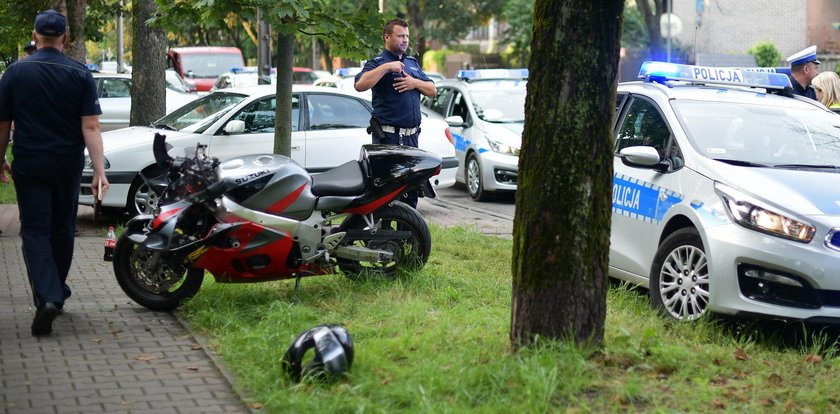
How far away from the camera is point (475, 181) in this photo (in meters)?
14.8

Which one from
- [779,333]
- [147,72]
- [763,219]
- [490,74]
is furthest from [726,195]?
[490,74]

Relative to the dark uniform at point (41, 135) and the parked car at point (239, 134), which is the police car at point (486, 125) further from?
the dark uniform at point (41, 135)

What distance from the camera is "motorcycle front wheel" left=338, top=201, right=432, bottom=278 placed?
755 centimetres

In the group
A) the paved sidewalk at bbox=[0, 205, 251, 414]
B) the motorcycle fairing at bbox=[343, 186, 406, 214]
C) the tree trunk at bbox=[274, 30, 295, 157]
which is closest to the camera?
the paved sidewalk at bbox=[0, 205, 251, 414]

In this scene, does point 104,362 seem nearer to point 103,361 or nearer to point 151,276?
point 103,361

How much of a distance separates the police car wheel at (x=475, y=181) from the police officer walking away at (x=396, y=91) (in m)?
5.10

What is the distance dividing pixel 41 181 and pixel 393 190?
225 cm

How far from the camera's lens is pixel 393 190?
293 inches

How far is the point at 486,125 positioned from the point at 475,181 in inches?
30.1

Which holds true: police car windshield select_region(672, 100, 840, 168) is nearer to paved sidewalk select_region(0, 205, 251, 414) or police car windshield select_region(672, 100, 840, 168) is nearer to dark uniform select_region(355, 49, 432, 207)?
dark uniform select_region(355, 49, 432, 207)

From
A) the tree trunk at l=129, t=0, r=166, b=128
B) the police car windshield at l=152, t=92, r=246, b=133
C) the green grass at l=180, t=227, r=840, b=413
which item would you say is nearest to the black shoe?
the green grass at l=180, t=227, r=840, b=413

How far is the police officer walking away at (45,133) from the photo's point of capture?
6.51 metres

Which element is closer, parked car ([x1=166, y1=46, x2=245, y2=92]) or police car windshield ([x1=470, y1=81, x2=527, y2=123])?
police car windshield ([x1=470, y1=81, x2=527, y2=123])

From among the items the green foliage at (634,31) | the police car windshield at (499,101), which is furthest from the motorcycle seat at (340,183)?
the green foliage at (634,31)
